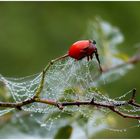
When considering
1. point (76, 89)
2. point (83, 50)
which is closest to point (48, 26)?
point (76, 89)

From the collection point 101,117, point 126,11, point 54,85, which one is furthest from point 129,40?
point 54,85

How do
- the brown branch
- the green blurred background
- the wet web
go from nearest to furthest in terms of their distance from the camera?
the brown branch → the wet web → the green blurred background

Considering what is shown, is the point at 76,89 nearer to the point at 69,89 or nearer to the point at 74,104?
the point at 69,89

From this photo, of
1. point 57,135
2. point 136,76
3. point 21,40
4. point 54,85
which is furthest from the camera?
point 21,40

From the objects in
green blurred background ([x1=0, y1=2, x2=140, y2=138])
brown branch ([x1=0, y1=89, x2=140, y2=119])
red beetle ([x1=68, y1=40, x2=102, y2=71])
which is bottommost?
brown branch ([x1=0, y1=89, x2=140, y2=119])

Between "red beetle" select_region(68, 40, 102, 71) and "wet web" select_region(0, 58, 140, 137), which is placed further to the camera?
"wet web" select_region(0, 58, 140, 137)

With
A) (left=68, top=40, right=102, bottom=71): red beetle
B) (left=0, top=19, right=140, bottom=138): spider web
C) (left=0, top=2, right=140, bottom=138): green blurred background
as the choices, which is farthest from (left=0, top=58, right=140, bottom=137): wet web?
(left=0, top=2, right=140, bottom=138): green blurred background

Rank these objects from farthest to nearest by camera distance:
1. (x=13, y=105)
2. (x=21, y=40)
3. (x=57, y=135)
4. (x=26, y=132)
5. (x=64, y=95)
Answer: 1. (x=21, y=40)
2. (x=26, y=132)
3. (x=57, y=135)
4. (x=64, y=95)
5. (x=13, y=105)

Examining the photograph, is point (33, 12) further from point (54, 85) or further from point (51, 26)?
point (54, 85)

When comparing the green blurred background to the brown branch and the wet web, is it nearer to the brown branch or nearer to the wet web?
the wet web
